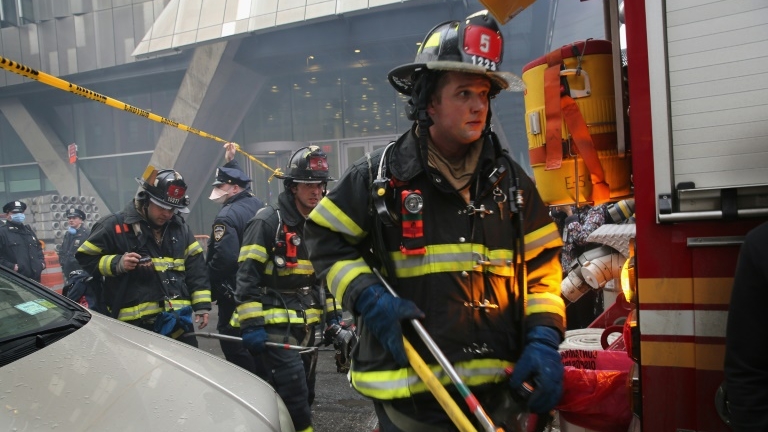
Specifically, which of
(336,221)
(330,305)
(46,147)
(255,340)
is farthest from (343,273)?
(46,147)

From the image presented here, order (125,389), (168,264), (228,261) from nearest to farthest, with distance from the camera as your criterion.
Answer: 1. (125,389)
2. (168,264)
3. (228,261)

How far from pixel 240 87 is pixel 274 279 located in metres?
13.4

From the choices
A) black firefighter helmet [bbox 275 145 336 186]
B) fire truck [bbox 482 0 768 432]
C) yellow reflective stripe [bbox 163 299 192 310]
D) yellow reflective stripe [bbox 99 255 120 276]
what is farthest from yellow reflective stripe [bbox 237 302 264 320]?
fire truck [bbox 482 0 768 432]

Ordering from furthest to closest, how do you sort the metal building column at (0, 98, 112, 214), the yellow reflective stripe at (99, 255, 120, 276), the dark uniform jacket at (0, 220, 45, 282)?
the metal building column at (0, 98, 112, 214) → the dark uniform jacket at (0, 220, 45, 282) → the yellow reflective stripe at (99, 255, 120, 276)

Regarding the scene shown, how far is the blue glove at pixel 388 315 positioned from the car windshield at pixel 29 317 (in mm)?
1320

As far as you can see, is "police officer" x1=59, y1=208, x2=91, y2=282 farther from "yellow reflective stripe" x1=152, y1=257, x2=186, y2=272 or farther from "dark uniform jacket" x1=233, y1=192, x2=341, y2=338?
"dark uniform jacket" x1=233, y1=192, x2=341, y2=338

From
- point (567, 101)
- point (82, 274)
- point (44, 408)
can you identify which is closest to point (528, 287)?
point (567, 101)

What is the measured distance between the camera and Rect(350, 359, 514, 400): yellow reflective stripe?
193 cm

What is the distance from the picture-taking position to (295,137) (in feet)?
54.6

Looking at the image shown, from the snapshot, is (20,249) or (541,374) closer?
(541,374)

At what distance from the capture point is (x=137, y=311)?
4207 millimetres

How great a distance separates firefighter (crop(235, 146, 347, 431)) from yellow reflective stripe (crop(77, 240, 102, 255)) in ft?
3.96

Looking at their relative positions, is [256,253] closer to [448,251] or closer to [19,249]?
[448,251]

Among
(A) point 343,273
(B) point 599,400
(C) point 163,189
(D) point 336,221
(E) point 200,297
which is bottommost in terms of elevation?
(B) point 599,400
